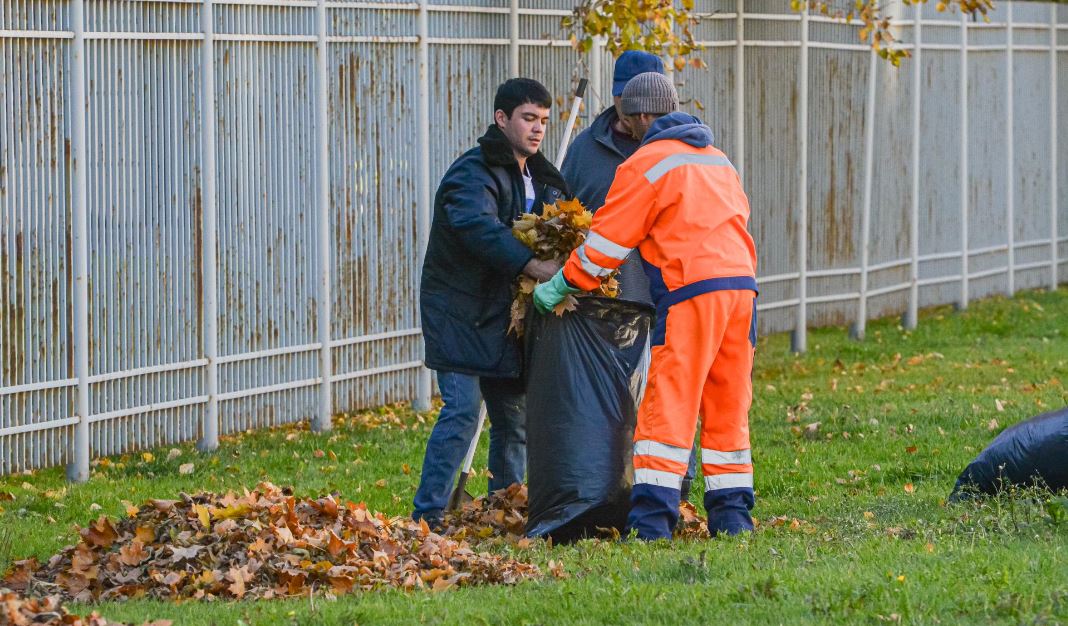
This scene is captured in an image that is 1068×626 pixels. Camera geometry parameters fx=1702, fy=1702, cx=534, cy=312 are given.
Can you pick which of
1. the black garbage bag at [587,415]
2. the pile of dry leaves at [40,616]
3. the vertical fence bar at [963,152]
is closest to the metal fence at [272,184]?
the vertical fence bar at [963,152]

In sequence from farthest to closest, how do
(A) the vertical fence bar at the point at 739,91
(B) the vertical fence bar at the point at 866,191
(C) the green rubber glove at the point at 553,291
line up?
(B) the vertical fence bar at the point at 866,191, (A) the vertical fence bar at the point at 739,91, (C) the green rubber glove at the point at 553,291

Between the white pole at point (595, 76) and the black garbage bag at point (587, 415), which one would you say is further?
the white pole at point (595, 76)

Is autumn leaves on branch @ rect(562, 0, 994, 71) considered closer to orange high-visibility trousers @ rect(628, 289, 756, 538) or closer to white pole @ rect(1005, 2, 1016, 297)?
orange high-visibility trousers @ rect(628, 289, 756, 538)

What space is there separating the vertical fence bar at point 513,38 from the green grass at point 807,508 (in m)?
2.46

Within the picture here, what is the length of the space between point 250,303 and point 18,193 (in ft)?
5.93

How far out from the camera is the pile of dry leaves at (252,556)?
5734 mm

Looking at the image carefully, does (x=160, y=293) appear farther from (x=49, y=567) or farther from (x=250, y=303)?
(x=49, y=567)

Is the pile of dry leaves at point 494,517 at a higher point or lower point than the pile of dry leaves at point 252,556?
lower

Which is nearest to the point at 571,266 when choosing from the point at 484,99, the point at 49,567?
the point at 49,567

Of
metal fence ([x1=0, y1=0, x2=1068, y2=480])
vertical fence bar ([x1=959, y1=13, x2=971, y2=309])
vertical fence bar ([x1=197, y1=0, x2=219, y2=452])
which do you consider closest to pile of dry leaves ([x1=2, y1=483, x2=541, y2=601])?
metal fence ([x1=0, y1=0, x2=1068, y2=480])

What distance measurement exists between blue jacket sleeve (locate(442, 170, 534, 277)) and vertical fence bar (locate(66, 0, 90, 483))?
2480 millimetres

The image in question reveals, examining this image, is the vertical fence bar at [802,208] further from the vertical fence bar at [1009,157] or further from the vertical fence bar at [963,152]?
the vertical fence bar at [1009,157]

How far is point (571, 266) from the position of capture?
650 centimetres

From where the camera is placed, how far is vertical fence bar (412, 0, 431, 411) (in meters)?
10.8
